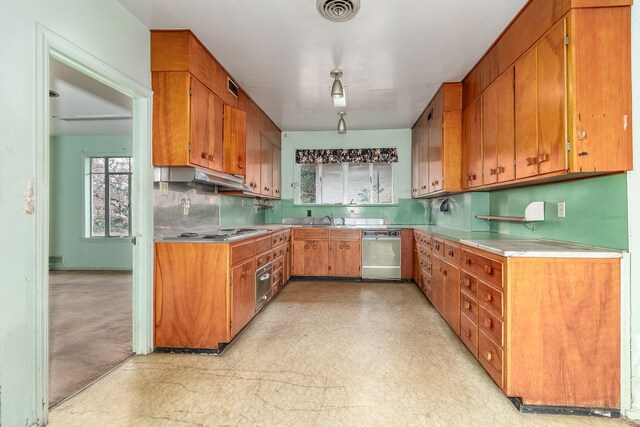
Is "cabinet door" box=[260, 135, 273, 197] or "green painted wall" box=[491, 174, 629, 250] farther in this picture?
"cabinet door" box=[260, 135, 273, 197]

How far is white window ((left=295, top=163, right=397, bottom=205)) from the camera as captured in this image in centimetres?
595

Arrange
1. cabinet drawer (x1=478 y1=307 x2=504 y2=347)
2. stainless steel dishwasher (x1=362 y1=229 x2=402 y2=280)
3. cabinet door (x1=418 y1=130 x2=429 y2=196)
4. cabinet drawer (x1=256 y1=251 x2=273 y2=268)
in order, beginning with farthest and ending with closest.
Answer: stainless steel dishwasher (x1=362 y1=229 x2=402 y2=280), cabinet door (x1=418 y1=130 x2=429 y2=196), cabinet drawer (x1=256 y1=251 x2=273 y2=268), cabinet drawer (x1=478 y1=307 x2=504 y2=347)

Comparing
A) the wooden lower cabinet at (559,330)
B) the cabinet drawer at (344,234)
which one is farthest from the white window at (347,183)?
the wooden lower cabinet at (559,330)

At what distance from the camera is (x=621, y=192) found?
188cm

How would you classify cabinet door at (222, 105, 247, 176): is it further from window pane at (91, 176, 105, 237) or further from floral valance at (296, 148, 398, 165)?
window pane at (91, 176, 105, 237)

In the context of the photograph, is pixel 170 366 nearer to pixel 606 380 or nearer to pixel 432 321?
pixel 432 321

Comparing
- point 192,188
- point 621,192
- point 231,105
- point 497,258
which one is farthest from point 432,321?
point 231,105

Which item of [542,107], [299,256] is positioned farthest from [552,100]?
[299,256]

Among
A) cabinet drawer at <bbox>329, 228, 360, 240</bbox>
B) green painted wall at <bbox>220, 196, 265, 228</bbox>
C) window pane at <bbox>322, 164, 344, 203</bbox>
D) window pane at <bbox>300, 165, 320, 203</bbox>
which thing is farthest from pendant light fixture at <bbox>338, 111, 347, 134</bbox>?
green painted wall at <bbox>220, 196, 265, 228</bbox>

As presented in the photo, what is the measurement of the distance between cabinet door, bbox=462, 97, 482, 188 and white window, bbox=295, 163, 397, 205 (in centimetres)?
227

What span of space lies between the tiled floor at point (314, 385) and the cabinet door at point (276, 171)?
279 cm

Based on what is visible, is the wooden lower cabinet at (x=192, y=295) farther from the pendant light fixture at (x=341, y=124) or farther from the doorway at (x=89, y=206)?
the pendant light fixture at (x=341, y=124)

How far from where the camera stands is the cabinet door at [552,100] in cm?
192

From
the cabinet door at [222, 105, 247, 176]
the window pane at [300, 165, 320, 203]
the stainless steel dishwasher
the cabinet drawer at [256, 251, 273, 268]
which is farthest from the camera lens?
the window pane at [300, 165, 320, 203]
